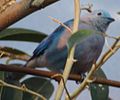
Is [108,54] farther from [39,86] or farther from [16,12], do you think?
[39,86]

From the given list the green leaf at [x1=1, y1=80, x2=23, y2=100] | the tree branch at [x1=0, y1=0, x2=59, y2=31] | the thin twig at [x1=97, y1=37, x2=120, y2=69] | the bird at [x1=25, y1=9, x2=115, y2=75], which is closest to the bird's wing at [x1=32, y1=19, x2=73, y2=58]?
the bird at [x1=25, y1=9, x2=115, y2=75]

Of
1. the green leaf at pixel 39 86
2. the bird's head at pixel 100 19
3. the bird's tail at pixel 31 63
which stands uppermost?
the bird's tail at pixel 31 63

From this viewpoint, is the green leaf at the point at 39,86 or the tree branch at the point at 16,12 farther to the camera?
the green leaf at the point at 39,86

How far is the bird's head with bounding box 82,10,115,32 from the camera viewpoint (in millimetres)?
994

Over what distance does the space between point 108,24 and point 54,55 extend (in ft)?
0.93

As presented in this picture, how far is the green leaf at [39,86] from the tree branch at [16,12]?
0.27 metres

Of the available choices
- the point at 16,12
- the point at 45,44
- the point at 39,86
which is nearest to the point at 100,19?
the point at 45,44

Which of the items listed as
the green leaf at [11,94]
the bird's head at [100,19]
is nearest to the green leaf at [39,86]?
the green leaf at [11,94]

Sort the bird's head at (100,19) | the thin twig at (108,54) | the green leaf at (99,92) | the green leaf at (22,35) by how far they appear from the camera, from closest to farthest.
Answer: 1. the thin twig at (108,54)
2. the green leaf at (99,92)
3. the green leaf at (22,35)
4. the bird's head at (100,19)

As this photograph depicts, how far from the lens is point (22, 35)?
2.76 ft

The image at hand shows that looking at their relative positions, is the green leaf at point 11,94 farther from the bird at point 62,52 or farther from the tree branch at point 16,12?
the tree branch at point 16,12

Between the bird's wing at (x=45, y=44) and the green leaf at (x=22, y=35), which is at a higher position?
the green leaf at (x=22, y=35)

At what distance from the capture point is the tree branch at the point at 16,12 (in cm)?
51

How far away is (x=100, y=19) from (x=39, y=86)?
34 centimetres
